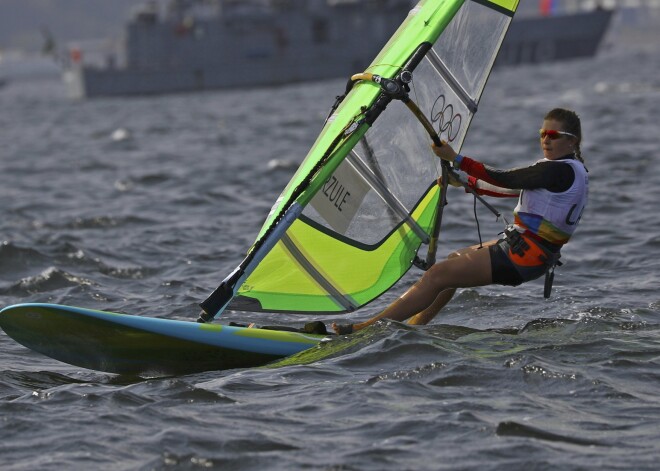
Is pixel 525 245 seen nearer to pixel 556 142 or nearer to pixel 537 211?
pixel 537 211

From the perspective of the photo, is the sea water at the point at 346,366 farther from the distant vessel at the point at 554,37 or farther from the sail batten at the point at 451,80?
the distant vessel at the point at 554,37

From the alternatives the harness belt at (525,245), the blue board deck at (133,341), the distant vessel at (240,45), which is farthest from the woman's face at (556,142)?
the distant vessel at (240,45)

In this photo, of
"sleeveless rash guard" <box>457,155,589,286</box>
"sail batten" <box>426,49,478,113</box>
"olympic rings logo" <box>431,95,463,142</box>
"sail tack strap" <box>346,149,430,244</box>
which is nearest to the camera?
"sleeveless rash guard" <box>457,155,589,286</box>

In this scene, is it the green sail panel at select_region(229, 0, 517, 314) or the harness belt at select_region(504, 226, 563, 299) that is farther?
the green sail panel at select_region(229, 0, 517, 314)

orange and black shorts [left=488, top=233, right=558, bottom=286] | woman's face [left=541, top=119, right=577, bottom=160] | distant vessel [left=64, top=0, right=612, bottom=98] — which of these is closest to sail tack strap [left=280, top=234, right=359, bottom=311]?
orange and black shorts [left=488, top=233, right=558, bottom=286]

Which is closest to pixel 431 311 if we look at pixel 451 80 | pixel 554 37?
pixel 451 80

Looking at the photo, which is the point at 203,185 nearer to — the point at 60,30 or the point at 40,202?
the point at 40,202

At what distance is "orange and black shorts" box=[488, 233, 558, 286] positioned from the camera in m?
8.10

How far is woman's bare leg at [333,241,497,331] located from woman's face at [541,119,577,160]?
77cm

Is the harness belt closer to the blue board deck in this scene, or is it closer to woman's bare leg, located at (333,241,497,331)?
woman's bare leg, located at (333,241,497,331)

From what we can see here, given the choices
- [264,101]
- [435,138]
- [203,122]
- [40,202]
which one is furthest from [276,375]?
[264,101]

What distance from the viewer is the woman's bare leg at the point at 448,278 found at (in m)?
8.06

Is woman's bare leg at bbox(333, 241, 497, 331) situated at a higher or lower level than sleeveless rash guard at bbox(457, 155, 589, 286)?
lower

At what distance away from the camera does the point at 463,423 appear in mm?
6367
